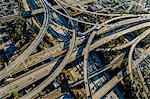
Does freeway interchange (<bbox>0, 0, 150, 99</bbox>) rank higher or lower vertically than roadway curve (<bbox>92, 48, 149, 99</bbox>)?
higher

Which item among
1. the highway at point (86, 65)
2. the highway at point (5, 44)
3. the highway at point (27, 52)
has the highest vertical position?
the highway at point (5, 44)

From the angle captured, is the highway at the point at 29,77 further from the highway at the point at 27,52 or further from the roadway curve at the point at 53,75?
the highway at the point at 27,52

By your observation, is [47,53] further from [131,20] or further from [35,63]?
[131,20]

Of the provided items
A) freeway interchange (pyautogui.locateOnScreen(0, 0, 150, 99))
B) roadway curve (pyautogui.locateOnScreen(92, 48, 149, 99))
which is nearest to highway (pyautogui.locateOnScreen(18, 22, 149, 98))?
freeway interchange (pyautogui.locateOnScreen(0, 0, 150, 99))

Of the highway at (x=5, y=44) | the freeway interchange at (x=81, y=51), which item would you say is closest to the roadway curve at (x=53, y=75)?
the freeway interchange at (x=81, y=51)

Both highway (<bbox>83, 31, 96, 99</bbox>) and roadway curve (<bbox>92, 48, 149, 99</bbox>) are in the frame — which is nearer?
highway (<bbox>83, 31, 96, 99</bbox>)

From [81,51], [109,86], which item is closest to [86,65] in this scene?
[81,51]

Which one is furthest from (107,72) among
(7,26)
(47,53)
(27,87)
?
(7,26)

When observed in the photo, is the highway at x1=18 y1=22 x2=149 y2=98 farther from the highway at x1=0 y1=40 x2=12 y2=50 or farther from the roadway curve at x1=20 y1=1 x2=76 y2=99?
the highway at x1=0 y1=40 x2=12 y2=50

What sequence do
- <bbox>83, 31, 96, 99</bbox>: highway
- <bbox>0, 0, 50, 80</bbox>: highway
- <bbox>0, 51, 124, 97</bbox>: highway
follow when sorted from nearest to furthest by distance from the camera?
<bbox>0, 51, 124, 97</bbox>: highway, <bbox>83, 31, 96, 99</bbox>: highway, <bbox>0, 0, 50, 80</bbox>: highway
